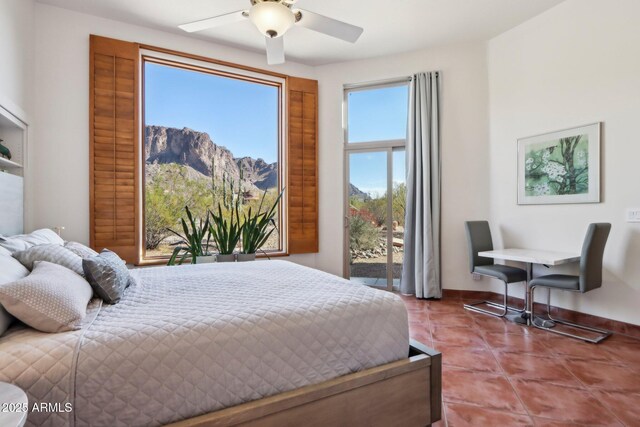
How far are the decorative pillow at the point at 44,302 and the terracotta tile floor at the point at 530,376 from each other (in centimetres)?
166

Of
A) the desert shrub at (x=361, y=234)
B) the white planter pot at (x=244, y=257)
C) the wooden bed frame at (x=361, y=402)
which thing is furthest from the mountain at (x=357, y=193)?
the wooden bed frame at (x=361, y=402)

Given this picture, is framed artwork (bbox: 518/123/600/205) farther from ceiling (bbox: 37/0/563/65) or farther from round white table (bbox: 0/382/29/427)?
round white table (bbox: 0/382/29/427)

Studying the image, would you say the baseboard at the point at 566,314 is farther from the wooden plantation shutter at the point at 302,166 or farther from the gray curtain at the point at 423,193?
the wooden plantation shutter at the point at 302,166

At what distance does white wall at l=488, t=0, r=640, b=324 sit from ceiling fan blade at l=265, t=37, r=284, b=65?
101 inches

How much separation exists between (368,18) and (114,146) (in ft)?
9.13

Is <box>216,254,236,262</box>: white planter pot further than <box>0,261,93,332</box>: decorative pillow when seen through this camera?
Yes

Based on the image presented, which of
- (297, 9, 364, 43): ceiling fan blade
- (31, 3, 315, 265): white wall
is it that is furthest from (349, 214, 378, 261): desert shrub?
(31, 3, 315, 265): white wall

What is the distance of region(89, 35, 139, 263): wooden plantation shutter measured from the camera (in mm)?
3078

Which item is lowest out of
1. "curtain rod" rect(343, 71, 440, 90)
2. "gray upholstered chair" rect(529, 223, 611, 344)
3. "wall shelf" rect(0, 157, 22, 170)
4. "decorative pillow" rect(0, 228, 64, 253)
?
"gray upholstered chair" rect(529, 223, 611, 344)

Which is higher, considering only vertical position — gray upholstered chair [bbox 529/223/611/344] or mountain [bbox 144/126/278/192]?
mountain [bbox 144/126/278/192]

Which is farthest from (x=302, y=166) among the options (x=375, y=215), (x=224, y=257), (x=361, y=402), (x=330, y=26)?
(x=361, y=402)

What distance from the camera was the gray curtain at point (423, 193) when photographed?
3.79 metres

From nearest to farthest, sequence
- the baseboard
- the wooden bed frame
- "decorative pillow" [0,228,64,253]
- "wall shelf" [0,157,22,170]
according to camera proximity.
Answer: the wooden bed frame
"decorative pillow" [0,228,64,253]
"wall shelf" [0,157,22,170]
the baseboard

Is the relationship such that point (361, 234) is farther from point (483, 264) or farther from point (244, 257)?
point (244, 257)
